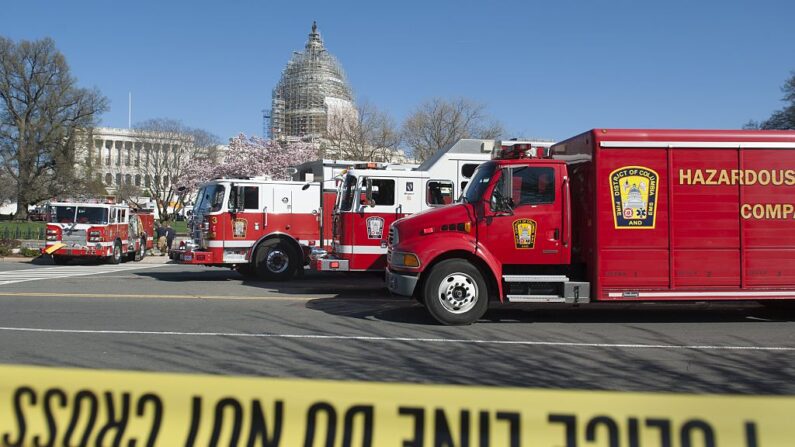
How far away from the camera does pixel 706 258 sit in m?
9.03

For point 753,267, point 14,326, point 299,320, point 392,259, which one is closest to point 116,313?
point 14,326

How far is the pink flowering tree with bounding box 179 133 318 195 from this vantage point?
195 ft

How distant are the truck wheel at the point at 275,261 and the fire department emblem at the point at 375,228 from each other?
358 centimetres

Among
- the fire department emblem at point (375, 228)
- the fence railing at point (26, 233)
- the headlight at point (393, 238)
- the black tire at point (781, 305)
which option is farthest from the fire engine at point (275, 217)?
the fence railing at point (26, 233)

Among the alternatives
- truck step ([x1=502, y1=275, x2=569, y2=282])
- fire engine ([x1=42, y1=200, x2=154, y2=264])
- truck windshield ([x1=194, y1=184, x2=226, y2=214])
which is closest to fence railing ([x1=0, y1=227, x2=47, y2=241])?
fire engine ([x1=42, y1=200, x2=154, y2=264])

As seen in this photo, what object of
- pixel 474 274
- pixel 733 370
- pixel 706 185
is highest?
pixel 706 185

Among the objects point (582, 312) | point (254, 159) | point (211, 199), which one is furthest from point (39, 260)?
point (254, 159)

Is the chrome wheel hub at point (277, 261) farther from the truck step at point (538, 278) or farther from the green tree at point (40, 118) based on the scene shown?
the green tree at point (40, 118)

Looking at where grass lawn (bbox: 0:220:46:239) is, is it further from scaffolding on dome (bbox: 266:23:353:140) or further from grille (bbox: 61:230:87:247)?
scaffolding on dome (bbox: 266:23:353:140)

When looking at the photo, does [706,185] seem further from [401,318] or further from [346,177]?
[346,177]

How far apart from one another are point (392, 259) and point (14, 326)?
538 cm

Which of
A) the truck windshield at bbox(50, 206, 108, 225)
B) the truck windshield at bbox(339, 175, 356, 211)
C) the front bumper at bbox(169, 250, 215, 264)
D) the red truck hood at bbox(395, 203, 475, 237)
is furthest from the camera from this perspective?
the truck windshield at bbox(50, 206, 108, 225)

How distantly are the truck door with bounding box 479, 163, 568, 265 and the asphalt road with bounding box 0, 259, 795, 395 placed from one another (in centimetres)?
107

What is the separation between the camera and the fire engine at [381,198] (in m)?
12.9
